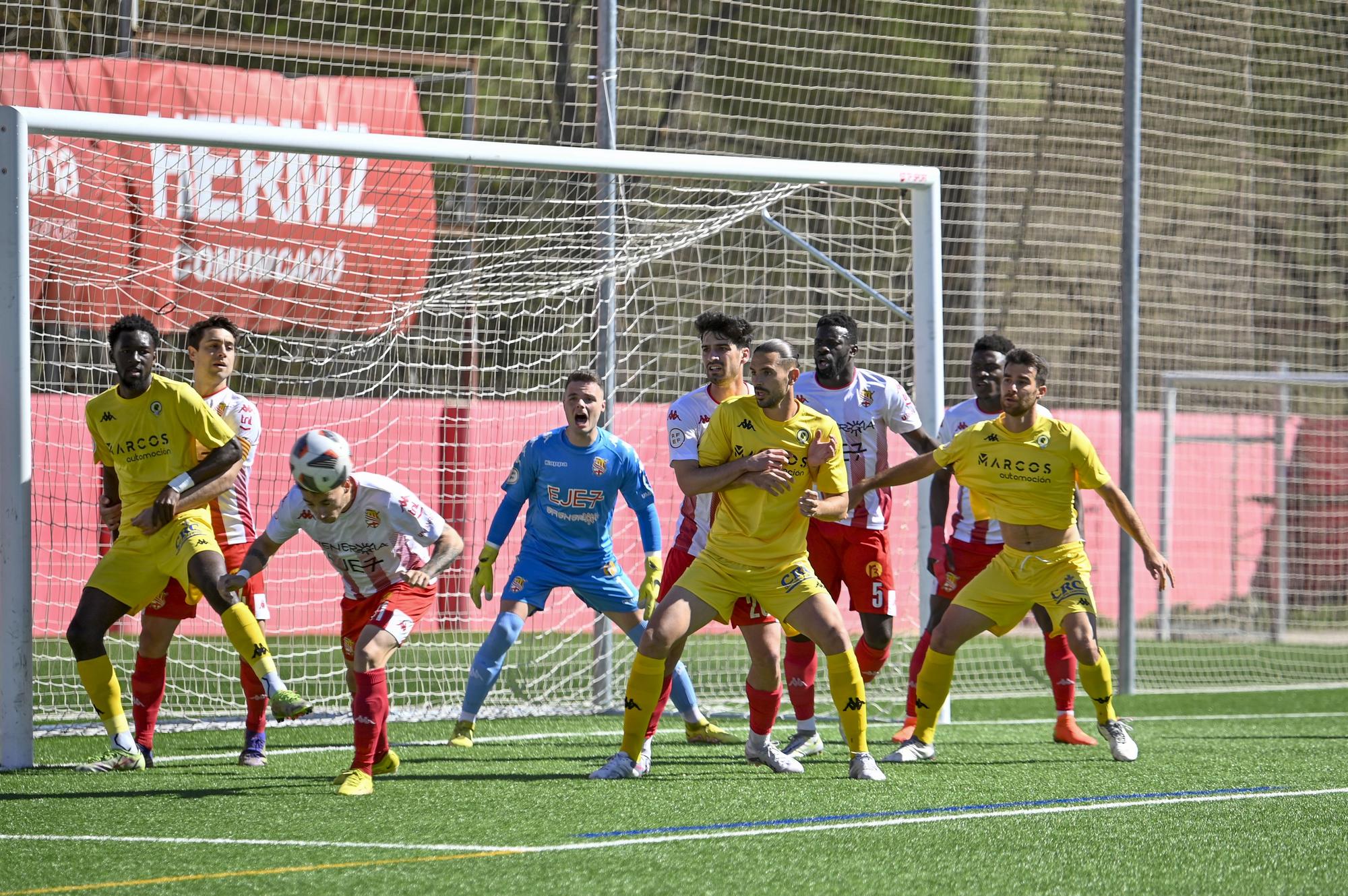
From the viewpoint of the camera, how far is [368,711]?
6938 millimetres

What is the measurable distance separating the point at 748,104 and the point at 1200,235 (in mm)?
5399

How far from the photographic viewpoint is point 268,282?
37.1ft

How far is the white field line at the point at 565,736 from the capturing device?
8602mm

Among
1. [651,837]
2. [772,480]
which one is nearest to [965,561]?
[772,480]

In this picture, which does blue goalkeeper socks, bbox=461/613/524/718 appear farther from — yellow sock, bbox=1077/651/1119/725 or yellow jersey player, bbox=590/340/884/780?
yellow sock, bbox=1077/651/1119/725

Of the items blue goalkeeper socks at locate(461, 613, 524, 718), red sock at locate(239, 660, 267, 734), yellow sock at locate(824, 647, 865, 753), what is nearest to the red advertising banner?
blue goalkeeper socks at locate(461, 613, 524, 718)

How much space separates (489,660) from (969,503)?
2915 mm

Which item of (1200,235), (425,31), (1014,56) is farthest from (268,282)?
(1200,235)

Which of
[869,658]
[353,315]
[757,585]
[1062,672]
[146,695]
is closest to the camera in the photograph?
[757,585]

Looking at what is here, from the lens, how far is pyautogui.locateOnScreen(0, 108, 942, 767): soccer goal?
888 cm

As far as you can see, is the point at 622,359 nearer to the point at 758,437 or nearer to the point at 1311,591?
the point at 758,437

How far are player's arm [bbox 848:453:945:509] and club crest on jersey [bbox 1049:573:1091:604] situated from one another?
2.79ft

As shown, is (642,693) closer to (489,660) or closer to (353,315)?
(489,660)

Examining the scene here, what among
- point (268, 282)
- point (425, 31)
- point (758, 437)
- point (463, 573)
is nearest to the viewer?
point (758, 437)
